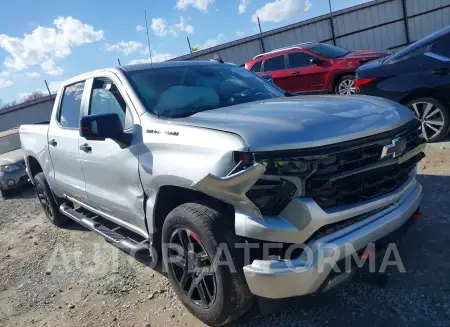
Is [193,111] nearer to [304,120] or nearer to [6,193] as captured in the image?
[304,120]

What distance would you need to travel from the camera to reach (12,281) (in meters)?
4.32

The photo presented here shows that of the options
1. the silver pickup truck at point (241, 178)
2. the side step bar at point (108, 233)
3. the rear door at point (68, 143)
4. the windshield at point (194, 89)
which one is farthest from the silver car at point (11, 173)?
the windshield at point (194, 89)

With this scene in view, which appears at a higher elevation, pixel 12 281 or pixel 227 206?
pixel 227 206

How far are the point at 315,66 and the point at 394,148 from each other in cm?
837

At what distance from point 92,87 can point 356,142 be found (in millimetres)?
2630

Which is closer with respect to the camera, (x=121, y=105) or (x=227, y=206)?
(x=227, y=206)

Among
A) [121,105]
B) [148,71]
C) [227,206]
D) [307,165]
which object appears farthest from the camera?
[148,71]

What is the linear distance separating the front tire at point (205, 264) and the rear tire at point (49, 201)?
Answer: 3059mm

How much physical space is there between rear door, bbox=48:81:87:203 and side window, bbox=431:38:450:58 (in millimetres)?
4618

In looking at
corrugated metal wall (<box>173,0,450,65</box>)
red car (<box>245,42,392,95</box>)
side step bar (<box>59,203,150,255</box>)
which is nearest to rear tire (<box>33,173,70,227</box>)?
side step bar (<box>59,203,150,255</box>)

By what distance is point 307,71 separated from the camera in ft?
34.8

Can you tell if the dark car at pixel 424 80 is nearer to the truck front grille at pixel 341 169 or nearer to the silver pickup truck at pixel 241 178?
the silver pickup truck at pixel 241 178

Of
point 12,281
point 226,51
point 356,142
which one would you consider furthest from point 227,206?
point 226,51

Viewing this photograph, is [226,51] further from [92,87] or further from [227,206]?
[227,206]
